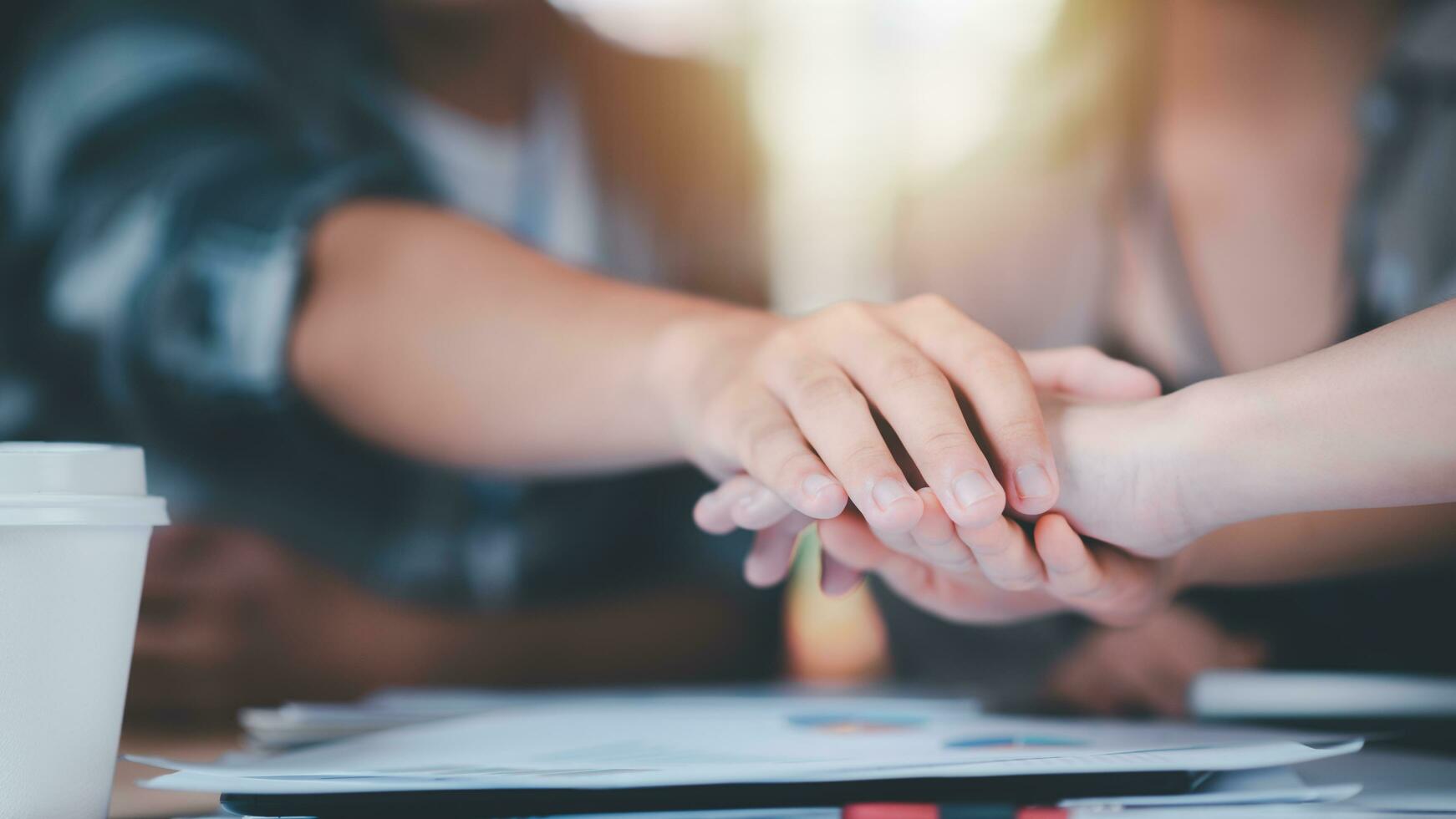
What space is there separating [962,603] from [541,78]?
2.76 feet

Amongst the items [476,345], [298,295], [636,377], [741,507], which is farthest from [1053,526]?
[298,295]

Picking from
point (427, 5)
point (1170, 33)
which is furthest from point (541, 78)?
point (1170, 33)

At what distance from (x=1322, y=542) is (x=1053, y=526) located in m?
0.26

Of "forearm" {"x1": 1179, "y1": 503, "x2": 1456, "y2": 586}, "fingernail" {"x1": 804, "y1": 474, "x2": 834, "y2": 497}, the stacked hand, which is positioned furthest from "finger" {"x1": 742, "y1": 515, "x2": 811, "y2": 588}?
"forearm" {"x1": 1179, "y1": 503, "x2": 1456, "y2": 586}

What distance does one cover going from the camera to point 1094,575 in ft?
1.26

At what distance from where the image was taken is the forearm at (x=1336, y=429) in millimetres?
297

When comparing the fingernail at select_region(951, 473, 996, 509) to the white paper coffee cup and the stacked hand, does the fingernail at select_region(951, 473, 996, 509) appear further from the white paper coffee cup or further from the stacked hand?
the white paper coffee cup

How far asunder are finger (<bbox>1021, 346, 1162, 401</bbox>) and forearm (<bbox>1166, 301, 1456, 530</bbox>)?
71 mm

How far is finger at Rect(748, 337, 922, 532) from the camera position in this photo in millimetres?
325

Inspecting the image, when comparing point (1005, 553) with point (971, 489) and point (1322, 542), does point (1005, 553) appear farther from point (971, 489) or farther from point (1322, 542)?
point (1322, 542)

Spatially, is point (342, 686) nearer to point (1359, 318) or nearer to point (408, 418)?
point (408, 418)

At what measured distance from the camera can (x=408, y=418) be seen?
2.17 ft

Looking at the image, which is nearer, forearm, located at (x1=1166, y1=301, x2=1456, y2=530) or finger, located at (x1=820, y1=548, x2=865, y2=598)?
forearm, located at (x1=1166, y1=301, x2=1456, y2=530)

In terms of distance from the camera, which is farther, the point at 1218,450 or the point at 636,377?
the point at 636,377
